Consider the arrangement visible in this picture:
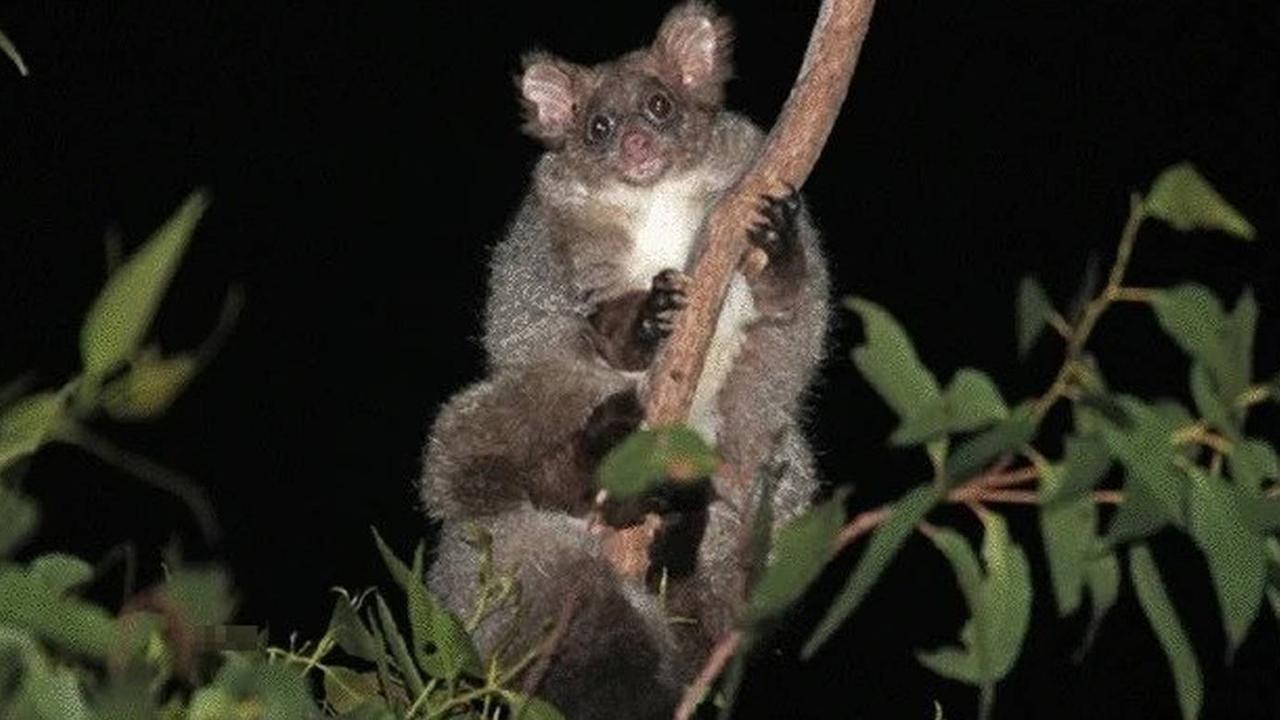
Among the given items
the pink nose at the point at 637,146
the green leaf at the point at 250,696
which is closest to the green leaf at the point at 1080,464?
the green leaf at the point at 250,696

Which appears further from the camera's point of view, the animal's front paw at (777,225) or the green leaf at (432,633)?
the animal's front paw at (777,225)

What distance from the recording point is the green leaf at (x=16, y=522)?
1.18 meters

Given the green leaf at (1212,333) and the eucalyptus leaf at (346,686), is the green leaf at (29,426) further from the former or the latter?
the eucalyptus leaf at (346,686)

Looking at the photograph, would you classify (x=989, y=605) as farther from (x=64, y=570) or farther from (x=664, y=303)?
(x=664, y=303)

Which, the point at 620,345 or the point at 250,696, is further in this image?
the point at 620,345

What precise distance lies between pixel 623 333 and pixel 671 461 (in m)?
2.51

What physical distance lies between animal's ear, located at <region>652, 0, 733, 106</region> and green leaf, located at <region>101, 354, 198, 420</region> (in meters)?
3.39

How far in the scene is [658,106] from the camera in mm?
4465

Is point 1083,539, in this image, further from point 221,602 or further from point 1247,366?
point 221,602

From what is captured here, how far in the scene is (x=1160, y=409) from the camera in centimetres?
129

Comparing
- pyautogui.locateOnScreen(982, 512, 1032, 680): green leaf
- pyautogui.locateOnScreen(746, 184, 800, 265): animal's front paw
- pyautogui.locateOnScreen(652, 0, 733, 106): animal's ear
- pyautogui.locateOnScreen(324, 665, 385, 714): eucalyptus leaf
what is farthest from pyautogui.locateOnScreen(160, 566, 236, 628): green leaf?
pyautogui.locateOnScreen(652, 0, 733, 106): animal's ear

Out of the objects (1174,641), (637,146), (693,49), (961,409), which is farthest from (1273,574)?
(693,49)

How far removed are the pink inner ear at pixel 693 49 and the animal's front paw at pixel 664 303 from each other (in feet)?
3.24

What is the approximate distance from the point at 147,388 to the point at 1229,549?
0.66m
